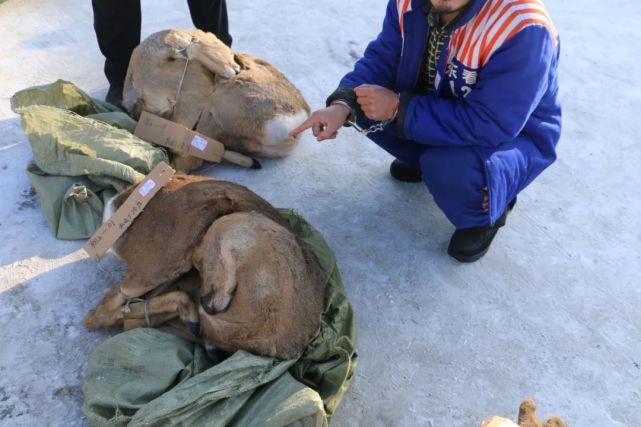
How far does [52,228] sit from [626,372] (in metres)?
3.04

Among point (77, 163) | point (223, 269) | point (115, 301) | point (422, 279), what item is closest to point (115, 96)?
point (77, 163)

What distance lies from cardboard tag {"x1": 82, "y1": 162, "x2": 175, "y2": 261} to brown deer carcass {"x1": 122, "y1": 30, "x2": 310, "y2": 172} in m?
0.86

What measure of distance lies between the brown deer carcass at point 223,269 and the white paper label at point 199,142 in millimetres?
649

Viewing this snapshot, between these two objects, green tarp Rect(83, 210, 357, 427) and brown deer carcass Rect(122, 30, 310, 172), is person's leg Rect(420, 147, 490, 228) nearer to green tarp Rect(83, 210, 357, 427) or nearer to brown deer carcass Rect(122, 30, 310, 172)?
green tarp Rect(83, 210, 357, 427)

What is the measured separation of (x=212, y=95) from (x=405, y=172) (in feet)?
4.46

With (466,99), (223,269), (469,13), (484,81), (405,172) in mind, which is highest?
(469,13)

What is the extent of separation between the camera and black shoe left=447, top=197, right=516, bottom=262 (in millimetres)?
3121

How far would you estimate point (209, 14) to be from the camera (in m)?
4.29

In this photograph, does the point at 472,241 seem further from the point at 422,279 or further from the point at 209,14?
the point at 209,14

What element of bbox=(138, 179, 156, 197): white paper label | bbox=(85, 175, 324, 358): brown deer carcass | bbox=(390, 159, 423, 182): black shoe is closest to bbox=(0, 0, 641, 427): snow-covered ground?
bbox=(390, 159, 423, 182): black shoe

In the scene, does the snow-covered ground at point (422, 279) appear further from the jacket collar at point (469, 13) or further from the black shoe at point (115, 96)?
the jacket collar at point (469, 13)

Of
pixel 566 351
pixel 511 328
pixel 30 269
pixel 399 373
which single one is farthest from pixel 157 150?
pixel 566 351

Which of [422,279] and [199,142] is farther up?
[199,142]

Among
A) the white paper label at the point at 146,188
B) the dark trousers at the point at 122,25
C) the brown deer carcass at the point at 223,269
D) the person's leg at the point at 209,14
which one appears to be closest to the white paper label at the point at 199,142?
the brown deer carcass at the point at 223,269
